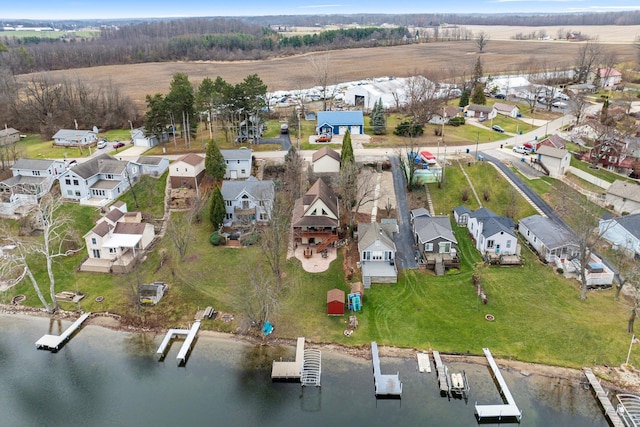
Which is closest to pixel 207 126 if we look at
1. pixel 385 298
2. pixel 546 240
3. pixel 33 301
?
pixel 33 301

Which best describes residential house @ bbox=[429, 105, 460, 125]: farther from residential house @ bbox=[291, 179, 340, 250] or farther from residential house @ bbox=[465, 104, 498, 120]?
residential house @ bbox=[291, 179, 340, 250]

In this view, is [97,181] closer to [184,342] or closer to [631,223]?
[184,342]

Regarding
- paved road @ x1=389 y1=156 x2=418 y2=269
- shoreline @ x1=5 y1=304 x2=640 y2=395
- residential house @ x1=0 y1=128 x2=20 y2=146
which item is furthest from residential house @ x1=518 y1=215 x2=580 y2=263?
residential house @ x1=0 y1=128 x2=20 y2=146

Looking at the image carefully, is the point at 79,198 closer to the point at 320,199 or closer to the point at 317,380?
the point at 320,199

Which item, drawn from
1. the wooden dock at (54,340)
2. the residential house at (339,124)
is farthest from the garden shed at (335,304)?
the residential house at (339,124)

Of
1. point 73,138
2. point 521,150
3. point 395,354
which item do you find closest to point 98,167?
point 73,138
